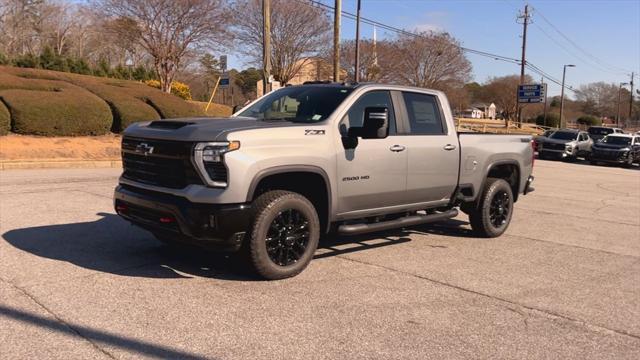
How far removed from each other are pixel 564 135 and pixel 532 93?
27452 mm

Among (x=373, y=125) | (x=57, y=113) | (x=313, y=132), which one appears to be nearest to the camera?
(x=313, y=132)

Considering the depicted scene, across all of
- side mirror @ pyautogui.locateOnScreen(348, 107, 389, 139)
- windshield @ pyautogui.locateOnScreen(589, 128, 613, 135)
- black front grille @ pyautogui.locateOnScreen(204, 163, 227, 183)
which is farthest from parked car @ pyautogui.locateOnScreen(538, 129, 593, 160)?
black front grille @ pyautogui.locateOnScreen(204, 163, 227, 183)

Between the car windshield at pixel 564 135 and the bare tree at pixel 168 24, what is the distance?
63.4 feet

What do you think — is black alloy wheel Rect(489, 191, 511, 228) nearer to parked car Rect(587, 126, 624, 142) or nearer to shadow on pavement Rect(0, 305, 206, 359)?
shadow on pavement Rect(0, 305, 206, 359)

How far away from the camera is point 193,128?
4945mm

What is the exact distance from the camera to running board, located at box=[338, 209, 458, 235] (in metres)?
5.70

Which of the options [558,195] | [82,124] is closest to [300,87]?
[558,195]

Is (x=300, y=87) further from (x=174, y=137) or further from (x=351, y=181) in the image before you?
(x=174, y=137)

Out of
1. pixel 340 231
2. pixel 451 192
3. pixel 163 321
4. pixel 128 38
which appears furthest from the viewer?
pixel 128 38

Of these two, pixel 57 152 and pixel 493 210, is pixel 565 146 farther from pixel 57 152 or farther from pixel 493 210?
pixel 57 152

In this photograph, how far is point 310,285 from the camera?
523 cm

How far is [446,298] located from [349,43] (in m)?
48.7

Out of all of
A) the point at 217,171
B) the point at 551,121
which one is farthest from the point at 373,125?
the point at 551,121

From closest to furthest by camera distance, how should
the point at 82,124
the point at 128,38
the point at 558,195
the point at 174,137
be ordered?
the point at 174,137 < the point at 558,195 < the point at 82,124 < the point at 128,38
